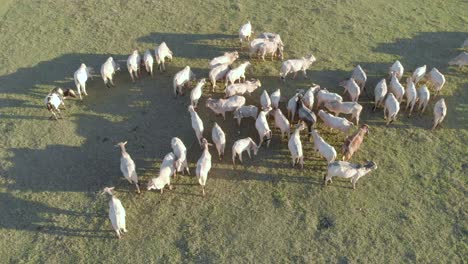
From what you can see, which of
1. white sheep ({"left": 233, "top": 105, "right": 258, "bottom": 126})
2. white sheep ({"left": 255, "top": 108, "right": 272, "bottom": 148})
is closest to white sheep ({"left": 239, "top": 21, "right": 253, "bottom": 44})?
white sheep ({"left": 233, "top": 105, "right": 258, "bottom": 126})

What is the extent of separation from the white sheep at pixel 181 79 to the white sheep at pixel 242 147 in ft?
10.8

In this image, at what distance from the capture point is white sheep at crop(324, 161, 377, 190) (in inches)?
464

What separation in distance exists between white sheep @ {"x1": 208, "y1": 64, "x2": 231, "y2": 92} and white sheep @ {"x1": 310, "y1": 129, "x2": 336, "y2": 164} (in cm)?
392

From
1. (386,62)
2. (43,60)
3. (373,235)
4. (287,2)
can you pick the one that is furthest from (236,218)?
(287,2)

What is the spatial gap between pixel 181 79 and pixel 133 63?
1.94 meters

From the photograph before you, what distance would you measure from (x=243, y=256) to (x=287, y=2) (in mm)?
12229

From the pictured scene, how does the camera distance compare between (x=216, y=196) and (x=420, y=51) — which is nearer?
(x=216, y=196)

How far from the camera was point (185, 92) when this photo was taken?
14984mm

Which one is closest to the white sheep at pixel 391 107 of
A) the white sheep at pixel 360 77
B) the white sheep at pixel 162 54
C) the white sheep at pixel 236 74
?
the white sheep at pixel 360 77

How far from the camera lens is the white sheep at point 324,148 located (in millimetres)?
12312

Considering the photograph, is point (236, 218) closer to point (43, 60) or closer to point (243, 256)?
point (243, 256)

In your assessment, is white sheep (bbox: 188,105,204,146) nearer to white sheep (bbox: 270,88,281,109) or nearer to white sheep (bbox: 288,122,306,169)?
white sheep (bbox: 270,88,281,109)

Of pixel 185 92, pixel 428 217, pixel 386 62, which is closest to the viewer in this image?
pixel 428 217

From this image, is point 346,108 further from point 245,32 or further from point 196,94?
point 245,32
